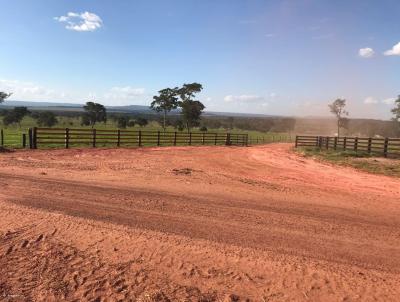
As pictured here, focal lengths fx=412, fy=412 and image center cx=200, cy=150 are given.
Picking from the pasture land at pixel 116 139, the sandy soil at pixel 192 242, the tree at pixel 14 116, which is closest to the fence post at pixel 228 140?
the pasture land at pixel 116 139

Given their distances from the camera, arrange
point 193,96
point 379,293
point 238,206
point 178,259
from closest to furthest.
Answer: point 379,293 → point 178,259 → point 238,206 → point 193,96

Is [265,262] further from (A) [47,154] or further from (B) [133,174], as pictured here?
(A) [47,154]

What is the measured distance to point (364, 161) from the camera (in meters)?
21.1

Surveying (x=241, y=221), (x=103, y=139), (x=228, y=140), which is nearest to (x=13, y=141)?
(x=103, y=139)

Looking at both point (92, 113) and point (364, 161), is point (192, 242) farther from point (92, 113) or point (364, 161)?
point (92, 113)

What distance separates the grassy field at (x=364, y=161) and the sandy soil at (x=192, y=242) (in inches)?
259

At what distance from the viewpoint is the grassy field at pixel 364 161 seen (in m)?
18.0

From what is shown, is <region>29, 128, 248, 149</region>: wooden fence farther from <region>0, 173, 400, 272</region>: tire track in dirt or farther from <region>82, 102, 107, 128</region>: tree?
<region>82, 102, 107, 128</region>: tree

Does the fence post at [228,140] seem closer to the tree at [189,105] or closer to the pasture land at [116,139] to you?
the pasture land at [116,139]

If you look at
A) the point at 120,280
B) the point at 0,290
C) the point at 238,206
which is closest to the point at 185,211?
the point at 238,206

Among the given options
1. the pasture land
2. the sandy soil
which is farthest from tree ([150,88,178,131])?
the sandy soil

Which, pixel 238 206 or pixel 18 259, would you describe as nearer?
pixel 18 259

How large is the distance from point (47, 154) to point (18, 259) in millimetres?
14890

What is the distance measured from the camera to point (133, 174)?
1367 centimetres
